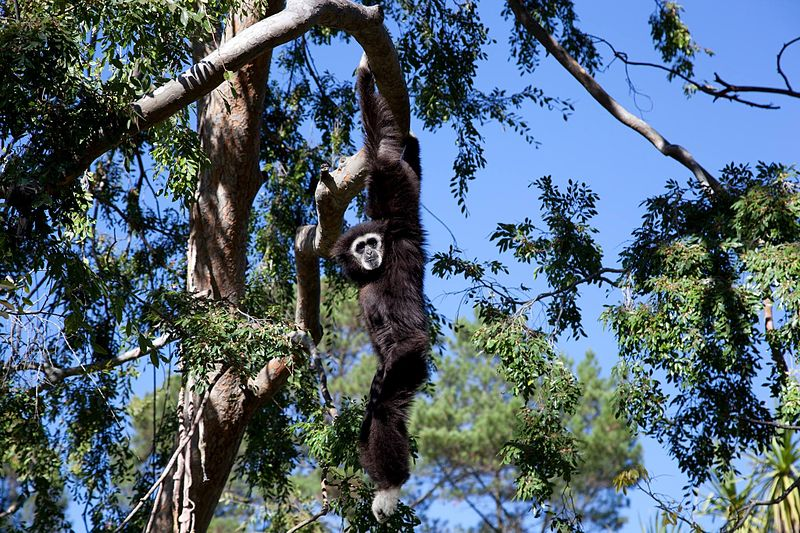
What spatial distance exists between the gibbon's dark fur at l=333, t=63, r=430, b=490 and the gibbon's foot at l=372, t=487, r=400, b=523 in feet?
0.13

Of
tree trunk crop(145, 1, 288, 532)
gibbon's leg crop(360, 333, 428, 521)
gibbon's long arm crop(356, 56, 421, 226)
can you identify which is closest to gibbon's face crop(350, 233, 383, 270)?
gibbon's long arm crop(356, 56, 421, 226)

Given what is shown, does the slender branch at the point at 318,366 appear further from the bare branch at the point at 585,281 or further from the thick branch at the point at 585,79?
the thick branch at the point at 585,79

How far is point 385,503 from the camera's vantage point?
490cm

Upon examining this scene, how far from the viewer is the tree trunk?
20.8 feet

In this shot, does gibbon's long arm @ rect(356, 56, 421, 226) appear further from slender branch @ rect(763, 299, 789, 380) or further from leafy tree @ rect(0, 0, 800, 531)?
slender branch @ rect(763, 299, 789, 380)

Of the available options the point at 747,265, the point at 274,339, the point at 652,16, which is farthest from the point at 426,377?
the point at 652,16

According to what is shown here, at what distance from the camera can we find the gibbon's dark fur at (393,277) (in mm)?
5012

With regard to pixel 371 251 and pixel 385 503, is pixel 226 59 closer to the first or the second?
pixel 371 251

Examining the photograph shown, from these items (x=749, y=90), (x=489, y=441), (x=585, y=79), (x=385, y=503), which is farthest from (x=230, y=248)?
(x=489, y=441)

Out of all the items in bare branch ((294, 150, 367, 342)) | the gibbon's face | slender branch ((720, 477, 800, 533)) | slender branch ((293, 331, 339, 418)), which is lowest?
slender branch ((720, 477, 800, 533))

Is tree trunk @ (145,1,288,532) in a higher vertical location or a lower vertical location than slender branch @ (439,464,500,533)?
lower

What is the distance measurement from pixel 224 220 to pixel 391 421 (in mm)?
→ 2399

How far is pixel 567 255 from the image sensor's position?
247 inches

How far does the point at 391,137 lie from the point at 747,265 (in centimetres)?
244
